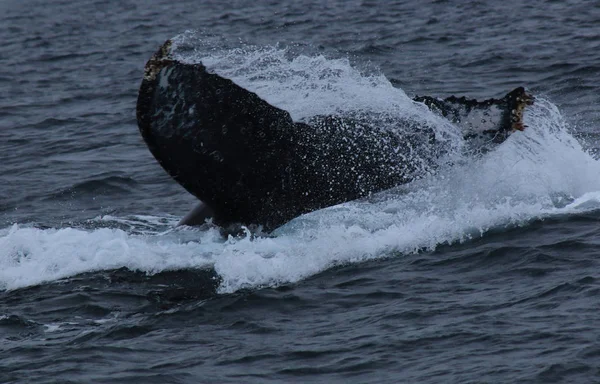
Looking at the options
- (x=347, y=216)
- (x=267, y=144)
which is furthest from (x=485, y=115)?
(x=347, y=216)

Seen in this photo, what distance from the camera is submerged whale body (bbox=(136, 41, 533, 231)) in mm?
8234

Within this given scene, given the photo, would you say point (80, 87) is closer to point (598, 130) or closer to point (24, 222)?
point (24, 222)

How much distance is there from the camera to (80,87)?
2058cm

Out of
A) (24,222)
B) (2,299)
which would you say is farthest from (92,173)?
(2,299)

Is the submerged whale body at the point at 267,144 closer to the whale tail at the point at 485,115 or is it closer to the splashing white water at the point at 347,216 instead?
the whale tail at the point at 485,115

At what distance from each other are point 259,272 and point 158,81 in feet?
6.50

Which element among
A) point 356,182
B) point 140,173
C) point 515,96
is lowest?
point 140,173

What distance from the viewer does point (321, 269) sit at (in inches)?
376

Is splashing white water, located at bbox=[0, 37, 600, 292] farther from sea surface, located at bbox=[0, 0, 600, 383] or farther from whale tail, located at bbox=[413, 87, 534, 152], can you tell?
whale tail, located at bbox=[413, 87, 534, 152]

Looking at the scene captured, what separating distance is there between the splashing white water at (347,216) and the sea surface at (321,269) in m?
0.02

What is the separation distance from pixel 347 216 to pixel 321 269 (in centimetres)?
133

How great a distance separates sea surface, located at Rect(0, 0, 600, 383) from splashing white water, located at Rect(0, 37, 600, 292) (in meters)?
0.02

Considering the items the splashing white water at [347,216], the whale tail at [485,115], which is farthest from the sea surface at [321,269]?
the whale tail at [485,115]

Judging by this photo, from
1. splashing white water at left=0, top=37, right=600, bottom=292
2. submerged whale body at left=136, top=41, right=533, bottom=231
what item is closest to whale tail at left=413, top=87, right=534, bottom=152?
submerged whale body at left=136, top=41, right=533, bottom=231
